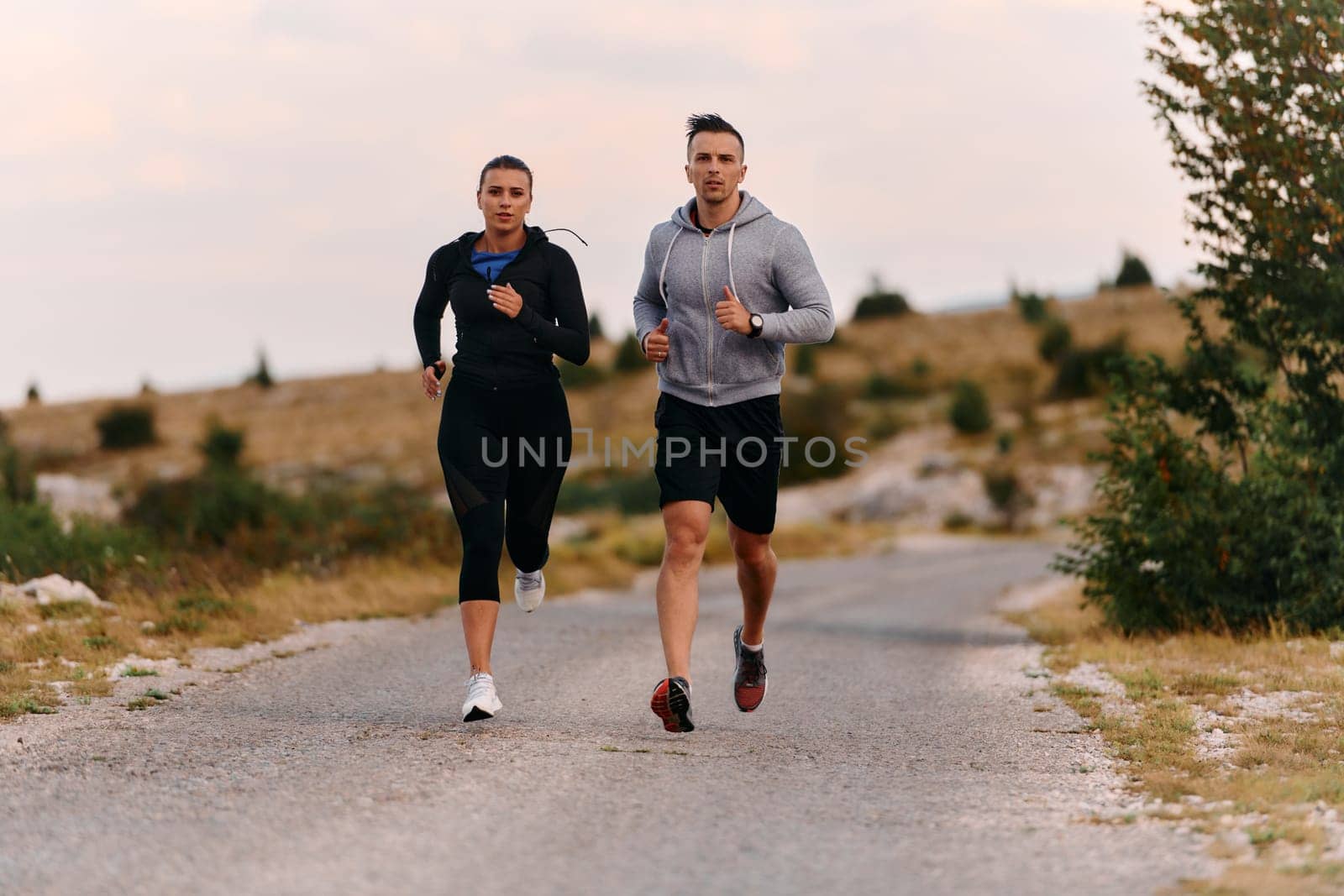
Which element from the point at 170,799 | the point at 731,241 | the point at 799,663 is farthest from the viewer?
the point at 799,663

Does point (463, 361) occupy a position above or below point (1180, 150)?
below

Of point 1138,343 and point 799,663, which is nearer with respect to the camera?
point 799,663

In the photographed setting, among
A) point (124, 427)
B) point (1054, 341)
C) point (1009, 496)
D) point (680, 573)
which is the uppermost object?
point (1054, 341)

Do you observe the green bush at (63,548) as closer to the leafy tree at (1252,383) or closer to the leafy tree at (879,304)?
the leafy tree at (1252,383)

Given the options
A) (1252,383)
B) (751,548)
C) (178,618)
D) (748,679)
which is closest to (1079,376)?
(1252,383)

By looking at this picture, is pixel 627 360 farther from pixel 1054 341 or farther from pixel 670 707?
pixel 670 707

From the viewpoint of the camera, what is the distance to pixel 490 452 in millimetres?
6566

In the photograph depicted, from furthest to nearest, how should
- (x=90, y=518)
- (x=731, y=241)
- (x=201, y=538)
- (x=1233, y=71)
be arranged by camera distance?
(x=201, y=538) → (x=90, y=518) → (x=1233, y=71) → (x=731, y=241)

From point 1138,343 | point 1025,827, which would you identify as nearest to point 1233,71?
point 1025,827

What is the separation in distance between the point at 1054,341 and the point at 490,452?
59.2 m

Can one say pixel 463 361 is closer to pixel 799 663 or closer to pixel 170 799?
pixel 170 799

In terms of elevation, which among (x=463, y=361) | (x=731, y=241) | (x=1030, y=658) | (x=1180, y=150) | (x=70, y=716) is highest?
(x=1180, y=150)

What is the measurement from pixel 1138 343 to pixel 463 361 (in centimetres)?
6291

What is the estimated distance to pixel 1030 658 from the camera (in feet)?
33.2
